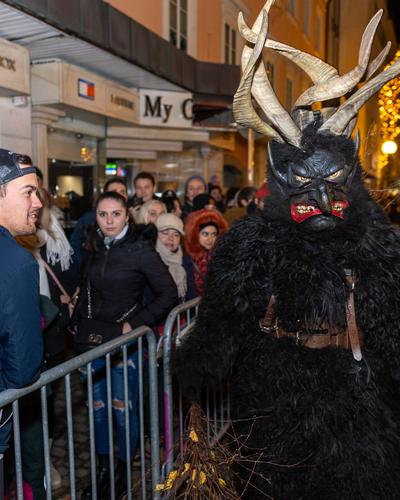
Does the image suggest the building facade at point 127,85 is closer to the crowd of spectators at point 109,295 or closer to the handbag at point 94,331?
the crowd of spectators at point 109,295

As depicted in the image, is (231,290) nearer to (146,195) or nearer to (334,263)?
(334,263)

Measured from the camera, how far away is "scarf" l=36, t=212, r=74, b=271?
13.3ft

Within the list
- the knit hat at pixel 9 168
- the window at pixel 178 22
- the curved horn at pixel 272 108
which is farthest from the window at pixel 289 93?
the knit hat at pixel 9 168

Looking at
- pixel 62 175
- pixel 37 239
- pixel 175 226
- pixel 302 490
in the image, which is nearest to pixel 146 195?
pixel 175 226

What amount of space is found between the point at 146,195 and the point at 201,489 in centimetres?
462

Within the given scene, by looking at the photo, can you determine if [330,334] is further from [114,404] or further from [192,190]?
[192,190]

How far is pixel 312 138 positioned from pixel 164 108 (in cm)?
855

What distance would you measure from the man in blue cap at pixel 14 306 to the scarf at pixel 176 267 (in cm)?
A: 242

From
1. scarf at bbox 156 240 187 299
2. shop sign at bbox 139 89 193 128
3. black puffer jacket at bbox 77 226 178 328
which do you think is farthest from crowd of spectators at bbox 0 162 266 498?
shop sign at bbox 139 89 193 128

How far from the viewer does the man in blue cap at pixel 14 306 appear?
197cm

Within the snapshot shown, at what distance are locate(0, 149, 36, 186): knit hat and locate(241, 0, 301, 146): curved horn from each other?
1.13 meters

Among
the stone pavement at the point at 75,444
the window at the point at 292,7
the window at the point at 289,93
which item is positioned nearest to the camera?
the stone pavement at the point at 75,444

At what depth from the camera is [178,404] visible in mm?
3719

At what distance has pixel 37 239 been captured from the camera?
3.76 meters
